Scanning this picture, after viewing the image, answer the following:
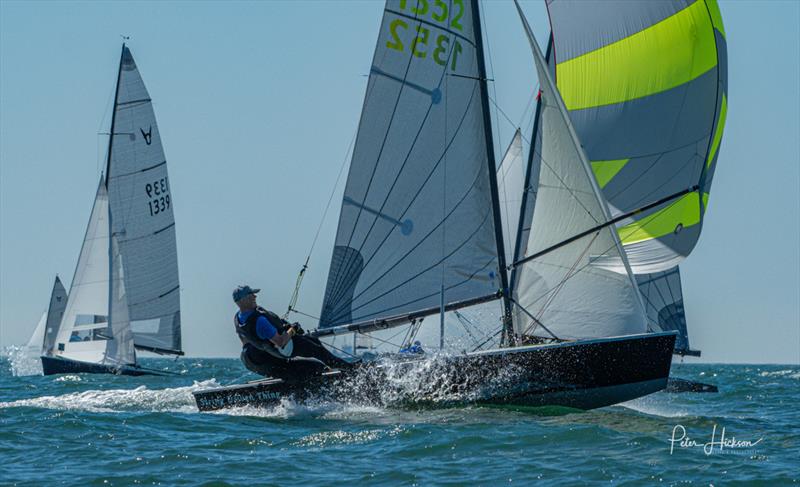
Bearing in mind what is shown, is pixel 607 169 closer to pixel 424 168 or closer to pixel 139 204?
pixel 424 168

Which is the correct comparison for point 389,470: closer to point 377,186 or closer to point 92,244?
point 377,186

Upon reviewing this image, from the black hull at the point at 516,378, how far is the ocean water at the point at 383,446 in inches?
6.7

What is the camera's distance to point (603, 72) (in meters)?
18.3

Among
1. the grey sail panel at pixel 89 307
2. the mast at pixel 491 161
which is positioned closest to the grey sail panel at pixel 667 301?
the grey sail panel at pixel 89 307

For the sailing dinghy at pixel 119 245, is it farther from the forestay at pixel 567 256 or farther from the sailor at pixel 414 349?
the forestay at pixel 567 256

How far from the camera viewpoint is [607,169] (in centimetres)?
1833

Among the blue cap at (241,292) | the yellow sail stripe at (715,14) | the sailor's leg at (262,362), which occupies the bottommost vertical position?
the sailor's leg at (262,362)

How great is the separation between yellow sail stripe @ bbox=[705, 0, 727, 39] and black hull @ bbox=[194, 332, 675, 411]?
7002mm

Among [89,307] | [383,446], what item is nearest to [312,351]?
[383,446]

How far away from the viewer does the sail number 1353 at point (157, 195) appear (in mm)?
32844

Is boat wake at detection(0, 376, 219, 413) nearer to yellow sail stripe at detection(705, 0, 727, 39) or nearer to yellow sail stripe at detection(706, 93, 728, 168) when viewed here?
yellow sail stripe at detection(706, 93, 728, 168)

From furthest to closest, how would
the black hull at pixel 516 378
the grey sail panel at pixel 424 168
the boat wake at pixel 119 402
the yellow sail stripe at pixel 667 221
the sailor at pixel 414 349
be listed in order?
the yellow sail stripe at pixel 667 221 < the grey sail panel at pixel 424 168 < the boat wake at pixel 119 402 < the sailor at pixel 414 349 < the black hull at pixel 516 378

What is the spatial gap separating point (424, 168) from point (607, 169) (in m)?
3.99

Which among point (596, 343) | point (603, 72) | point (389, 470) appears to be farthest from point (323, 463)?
point (603, 72)
